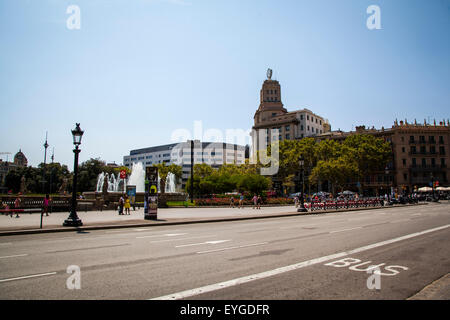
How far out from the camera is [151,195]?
18781mm

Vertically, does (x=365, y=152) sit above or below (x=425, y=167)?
above

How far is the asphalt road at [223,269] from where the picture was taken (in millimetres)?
4617

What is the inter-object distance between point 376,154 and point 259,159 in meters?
26.2

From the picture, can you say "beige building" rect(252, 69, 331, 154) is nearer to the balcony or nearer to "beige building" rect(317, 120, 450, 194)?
"beige building" rect(317, 120, 450, 194)

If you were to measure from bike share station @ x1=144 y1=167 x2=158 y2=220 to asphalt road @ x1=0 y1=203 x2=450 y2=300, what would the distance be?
8.79 metres

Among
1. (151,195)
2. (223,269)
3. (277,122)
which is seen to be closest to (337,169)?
(277,122)

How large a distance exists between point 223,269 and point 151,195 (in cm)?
1353

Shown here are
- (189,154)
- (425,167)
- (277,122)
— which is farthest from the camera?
(189,154)

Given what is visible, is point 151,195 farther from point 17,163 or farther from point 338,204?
point 17,163

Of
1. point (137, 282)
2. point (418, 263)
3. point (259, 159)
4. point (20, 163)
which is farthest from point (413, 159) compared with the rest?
point (20, 163)

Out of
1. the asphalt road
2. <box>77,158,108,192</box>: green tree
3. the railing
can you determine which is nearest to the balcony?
the railing

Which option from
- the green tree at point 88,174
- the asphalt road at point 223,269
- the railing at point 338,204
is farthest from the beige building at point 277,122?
the asphalt road at point 223,269

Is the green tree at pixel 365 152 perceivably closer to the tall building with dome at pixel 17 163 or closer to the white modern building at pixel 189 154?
the white modern building at pixel 189 154
